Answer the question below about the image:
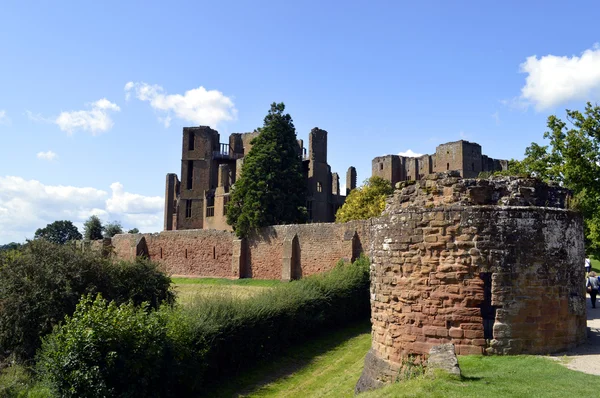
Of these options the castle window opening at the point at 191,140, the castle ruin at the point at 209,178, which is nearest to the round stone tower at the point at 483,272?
the castle ruin at the point at 209,178

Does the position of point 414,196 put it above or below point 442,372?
above

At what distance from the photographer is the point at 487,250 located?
7734 millimetres

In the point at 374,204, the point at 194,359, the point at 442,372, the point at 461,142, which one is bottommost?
the point at 194,359

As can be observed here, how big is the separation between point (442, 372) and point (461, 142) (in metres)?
52.6

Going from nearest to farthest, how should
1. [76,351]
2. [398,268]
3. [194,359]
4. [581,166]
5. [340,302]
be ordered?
1. [398,268]
2. [76,351]
3. [194,359]
4. [340,302]
5. [581,166]

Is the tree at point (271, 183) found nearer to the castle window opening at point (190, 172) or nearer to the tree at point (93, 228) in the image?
the castle window opening at point (190, 172)

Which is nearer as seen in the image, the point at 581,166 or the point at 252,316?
the point at 252,316

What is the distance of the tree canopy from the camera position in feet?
72.4

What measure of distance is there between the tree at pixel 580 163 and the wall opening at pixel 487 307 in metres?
15.2

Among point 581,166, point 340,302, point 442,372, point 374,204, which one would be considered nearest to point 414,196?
point 442,372

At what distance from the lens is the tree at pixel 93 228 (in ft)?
191

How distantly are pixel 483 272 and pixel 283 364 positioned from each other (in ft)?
32.4

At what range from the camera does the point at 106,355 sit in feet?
37.2

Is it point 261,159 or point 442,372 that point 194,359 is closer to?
point 442,372
